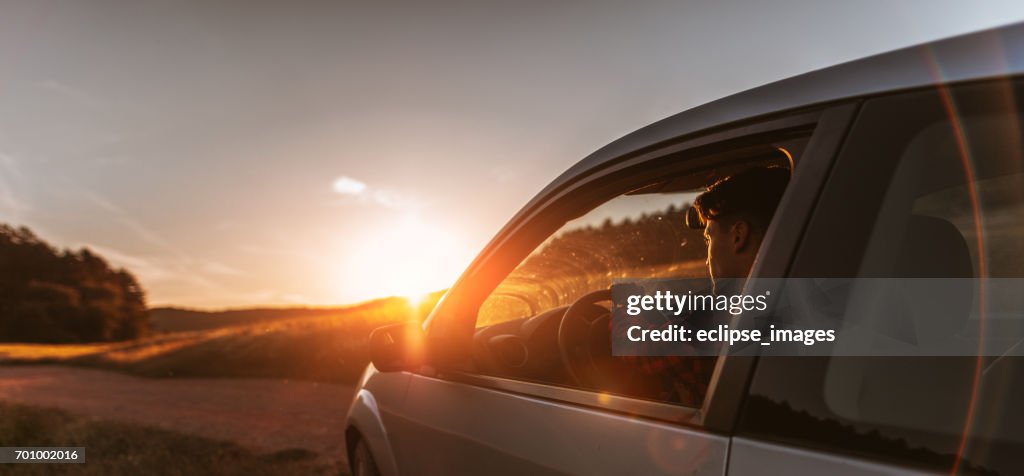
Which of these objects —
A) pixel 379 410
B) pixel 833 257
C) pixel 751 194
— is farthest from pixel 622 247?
pixel 833 257

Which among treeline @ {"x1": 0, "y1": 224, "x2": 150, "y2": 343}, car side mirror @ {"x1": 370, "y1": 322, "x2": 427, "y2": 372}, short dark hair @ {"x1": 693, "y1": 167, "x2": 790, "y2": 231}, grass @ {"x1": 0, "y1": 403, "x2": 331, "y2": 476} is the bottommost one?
grass @ {"x1": 0, "y1": 403, "x2": 331, "y2": 476}

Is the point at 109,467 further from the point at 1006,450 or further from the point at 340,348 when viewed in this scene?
the point at 340,348

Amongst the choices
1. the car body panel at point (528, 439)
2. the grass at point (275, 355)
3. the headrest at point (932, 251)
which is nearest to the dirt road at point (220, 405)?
the grass at point (275, 355)

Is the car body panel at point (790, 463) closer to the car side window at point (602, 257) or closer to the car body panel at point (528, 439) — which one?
the car body panel at point (528, 439)

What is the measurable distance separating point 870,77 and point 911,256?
12.1 inches

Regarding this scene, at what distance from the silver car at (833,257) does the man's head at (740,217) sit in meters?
0.04

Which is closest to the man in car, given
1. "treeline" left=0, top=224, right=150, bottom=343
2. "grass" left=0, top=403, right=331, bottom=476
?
"grass" left=0, top=403, right=331, bottom=476

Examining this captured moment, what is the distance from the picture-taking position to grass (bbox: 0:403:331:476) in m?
7.04

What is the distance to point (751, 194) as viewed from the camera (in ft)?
6.55

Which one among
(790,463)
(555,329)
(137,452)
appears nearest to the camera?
(790,463)

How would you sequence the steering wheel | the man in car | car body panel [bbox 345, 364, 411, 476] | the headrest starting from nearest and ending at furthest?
the headrest, the man in car, the steering wheel, car body panel [bbox 345, 364, 411, 476]

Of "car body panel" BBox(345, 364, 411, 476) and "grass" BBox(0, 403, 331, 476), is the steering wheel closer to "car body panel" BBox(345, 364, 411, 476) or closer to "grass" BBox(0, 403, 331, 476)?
"car body panel" BBox(345, 364, 411, 476)

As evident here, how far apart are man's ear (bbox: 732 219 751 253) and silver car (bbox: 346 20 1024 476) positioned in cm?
14

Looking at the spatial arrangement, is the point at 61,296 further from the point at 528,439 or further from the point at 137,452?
the point at 528,439
